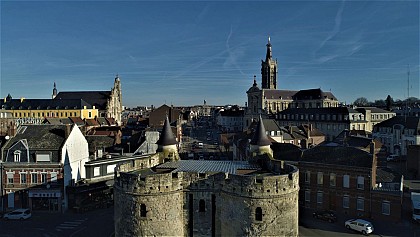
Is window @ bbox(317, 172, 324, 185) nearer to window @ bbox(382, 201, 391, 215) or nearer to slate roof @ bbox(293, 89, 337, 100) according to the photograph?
window @ bbox(382, 201, 391, 215)

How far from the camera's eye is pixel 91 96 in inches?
4508

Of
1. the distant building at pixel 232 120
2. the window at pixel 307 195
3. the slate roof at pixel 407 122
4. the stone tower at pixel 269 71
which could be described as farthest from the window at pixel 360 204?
the stone tower at pixel 269 71

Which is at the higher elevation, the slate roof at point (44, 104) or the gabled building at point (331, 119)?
the slate roof at point (44, 104)

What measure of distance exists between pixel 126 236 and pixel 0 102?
116376 millimetres

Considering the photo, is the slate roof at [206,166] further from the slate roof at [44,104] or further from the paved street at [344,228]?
the slate roof at [44,104]

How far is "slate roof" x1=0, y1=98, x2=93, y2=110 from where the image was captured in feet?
347

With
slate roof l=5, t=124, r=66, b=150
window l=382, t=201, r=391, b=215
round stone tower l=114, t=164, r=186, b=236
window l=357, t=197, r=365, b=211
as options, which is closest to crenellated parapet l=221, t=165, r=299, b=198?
round stone tower l=114, t=164, r=186, b=236

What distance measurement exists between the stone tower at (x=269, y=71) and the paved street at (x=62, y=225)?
117098 millimetres

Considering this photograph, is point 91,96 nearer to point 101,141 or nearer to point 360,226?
point 101,141

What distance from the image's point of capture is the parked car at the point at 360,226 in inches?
1139

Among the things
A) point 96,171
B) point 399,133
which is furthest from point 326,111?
point 96,171

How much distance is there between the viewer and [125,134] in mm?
70812

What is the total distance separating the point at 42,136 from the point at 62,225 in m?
12.0

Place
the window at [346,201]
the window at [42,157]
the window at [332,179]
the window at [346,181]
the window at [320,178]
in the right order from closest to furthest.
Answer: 1. the window at [346,181]
2. the window at [346,201]
3. the window at [332,179]
4. the window at [320,178]
5. the window at [42,157]
